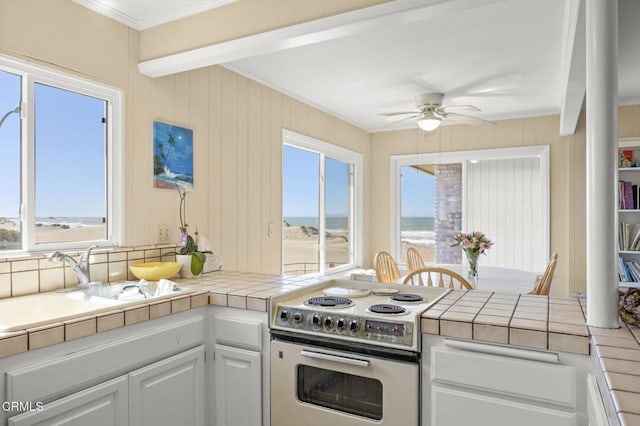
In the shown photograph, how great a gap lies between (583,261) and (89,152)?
4.77 meters

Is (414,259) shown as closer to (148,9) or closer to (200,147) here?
(200,147)

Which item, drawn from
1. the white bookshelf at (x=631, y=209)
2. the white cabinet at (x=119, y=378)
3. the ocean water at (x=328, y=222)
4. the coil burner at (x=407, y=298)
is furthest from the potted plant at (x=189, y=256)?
the white bookshelf at (x=631, y=209)

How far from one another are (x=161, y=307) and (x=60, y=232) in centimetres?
81

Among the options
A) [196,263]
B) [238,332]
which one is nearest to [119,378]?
[238,332]

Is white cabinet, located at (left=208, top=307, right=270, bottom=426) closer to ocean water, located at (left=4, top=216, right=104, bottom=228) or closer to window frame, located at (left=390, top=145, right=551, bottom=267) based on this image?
ocean water, located at (left=4, top=216, right=104, bottom=228)

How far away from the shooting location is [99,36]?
92.0 inches

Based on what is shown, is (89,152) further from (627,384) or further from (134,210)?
(627,384)

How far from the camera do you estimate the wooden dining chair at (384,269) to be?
12.4ft

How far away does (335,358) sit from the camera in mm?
1764

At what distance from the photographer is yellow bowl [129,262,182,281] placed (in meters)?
2.36

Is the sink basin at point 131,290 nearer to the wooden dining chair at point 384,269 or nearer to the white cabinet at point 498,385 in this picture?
the white cabinet at point 498,385

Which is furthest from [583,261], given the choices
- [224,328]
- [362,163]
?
[224,328]

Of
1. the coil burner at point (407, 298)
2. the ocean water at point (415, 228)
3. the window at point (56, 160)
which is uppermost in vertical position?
the window at point (56, 160)

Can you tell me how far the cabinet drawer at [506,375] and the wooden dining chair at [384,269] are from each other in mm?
2151
